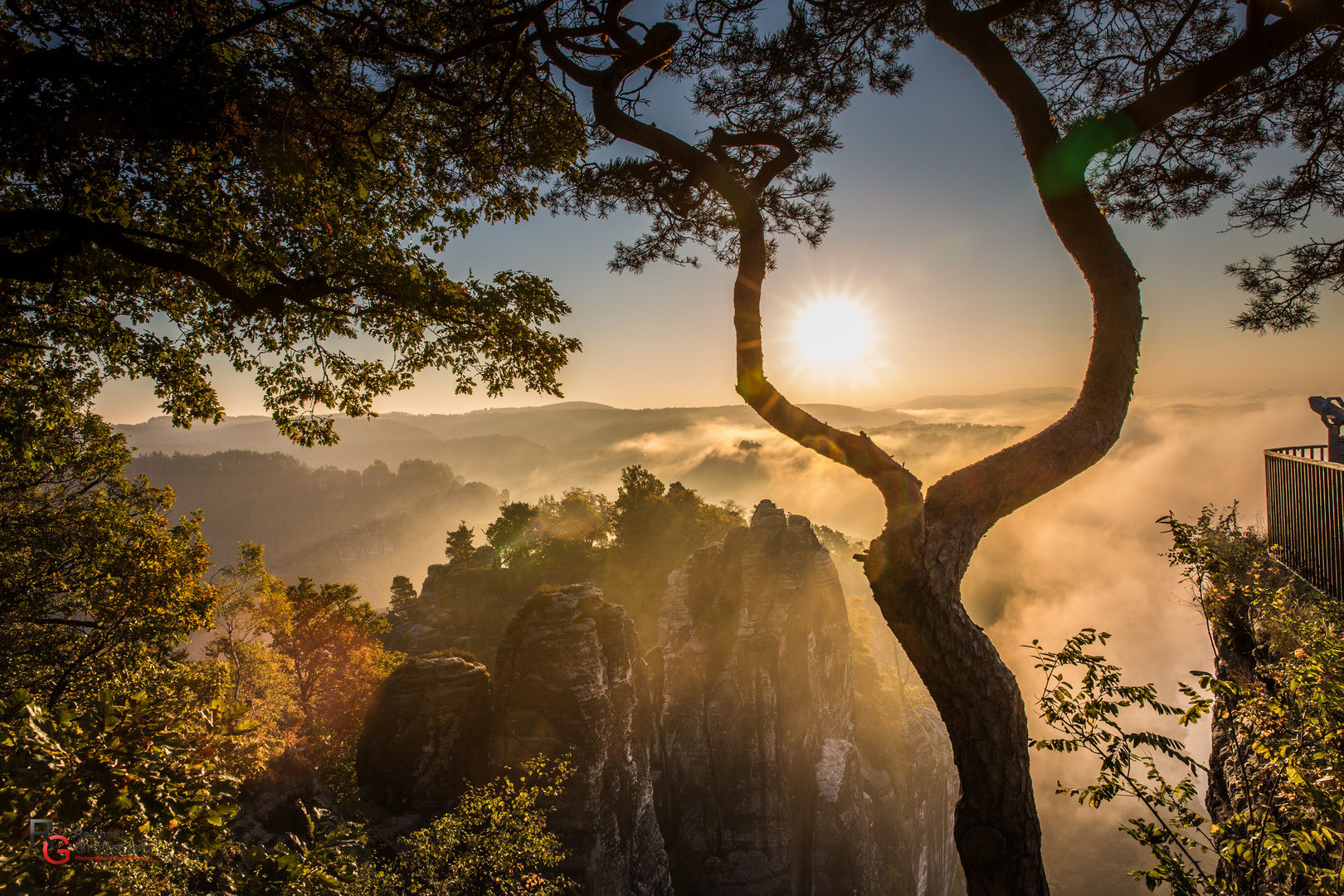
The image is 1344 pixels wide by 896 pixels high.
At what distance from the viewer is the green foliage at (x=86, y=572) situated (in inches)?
394

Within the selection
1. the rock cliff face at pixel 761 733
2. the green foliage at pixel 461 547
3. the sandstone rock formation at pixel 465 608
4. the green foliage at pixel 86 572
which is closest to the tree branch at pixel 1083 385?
the green foliage at pixel 86 572

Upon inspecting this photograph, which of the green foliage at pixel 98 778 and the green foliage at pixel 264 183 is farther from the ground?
the green foliage at pixel 264 183

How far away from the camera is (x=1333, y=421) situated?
40.7 feet

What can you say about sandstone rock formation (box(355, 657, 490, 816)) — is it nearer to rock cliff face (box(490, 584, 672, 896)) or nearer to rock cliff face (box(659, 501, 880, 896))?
rock cliff face (box(490, 584, 672, 896))

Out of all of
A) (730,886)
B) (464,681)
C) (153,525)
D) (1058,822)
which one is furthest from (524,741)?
(1058,822)

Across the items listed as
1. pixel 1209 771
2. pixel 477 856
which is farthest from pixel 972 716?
pixel 477 856

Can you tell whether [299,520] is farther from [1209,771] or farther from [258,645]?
[1209,771]

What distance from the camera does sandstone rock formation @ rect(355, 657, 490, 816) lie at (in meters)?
19.2

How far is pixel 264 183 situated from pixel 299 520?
23592 cm

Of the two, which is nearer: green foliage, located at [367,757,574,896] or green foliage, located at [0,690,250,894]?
green foliage, located at [0,690,250,894]

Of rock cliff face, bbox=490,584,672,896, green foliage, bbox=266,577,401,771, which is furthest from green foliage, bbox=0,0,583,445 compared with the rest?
green foliage, bbox=266,577,401,771

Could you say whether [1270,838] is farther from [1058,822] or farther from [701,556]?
[1058,822]

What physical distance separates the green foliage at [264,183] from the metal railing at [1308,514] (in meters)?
16.2

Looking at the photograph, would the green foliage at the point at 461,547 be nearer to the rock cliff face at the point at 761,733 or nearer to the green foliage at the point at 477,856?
the rock cliff face at the point at 761,733
